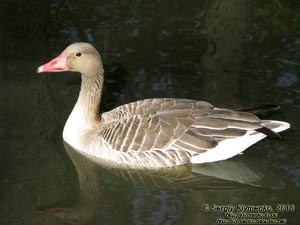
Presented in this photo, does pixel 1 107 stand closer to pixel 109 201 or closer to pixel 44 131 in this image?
pixel 44 131

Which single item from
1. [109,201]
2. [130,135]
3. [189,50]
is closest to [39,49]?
[189,50]

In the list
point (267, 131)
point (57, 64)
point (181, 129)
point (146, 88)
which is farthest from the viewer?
point (146, 88)

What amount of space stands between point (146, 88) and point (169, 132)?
2143 mm

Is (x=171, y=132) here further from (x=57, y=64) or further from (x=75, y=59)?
(x=57, y=64)

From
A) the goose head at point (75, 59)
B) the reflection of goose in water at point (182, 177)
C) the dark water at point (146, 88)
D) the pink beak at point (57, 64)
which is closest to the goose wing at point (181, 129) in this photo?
the reflection of goose in water at point (182, 177)

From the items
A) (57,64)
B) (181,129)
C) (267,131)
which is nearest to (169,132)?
(181,129)

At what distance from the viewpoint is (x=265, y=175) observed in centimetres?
884

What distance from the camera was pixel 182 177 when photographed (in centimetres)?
886

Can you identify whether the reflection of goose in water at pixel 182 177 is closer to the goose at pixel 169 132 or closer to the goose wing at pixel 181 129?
the goose at pixel 169 132

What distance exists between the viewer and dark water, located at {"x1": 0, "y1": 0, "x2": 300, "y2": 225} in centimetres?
816

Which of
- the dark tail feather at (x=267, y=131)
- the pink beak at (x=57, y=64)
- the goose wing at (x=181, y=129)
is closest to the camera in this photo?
the dark tail feather at (x=267, y=131)

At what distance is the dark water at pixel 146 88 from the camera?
26.8 ft

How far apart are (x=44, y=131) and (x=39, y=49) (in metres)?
2.47

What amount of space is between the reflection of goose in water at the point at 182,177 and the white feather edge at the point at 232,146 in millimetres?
169
